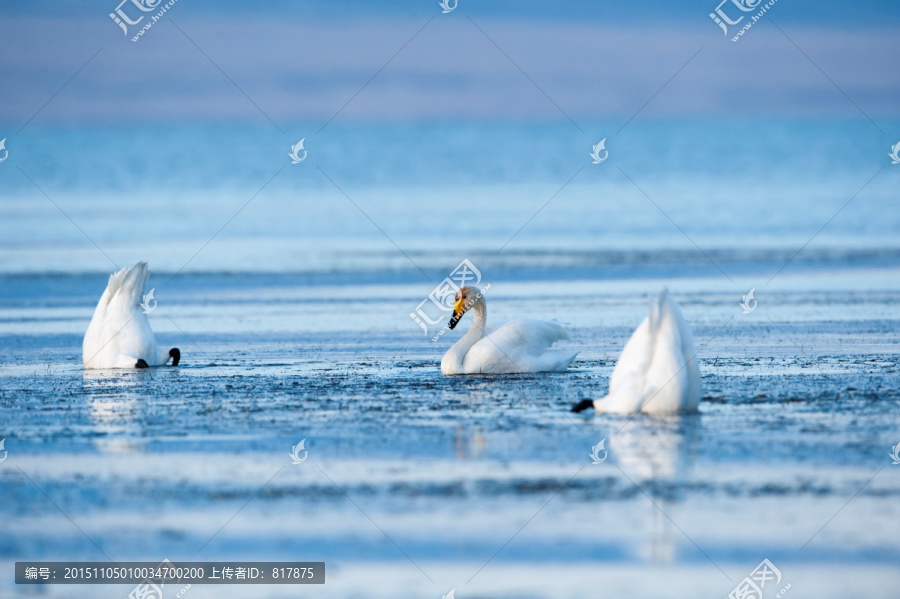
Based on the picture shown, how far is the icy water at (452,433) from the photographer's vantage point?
859 centimetres

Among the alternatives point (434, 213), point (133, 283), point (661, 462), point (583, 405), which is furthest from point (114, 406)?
point (434, 213)

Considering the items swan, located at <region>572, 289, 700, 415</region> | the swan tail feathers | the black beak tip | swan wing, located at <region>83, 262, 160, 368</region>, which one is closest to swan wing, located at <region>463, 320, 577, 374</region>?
the black beak tip

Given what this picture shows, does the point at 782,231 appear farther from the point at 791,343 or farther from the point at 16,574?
the point at 16,574

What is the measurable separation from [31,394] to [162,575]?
21.4 feet

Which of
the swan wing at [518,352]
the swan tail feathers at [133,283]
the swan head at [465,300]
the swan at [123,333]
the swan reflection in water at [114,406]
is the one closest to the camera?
the swan reflection in water at [114,406]

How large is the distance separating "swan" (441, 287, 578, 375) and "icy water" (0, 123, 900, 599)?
10.1 inches

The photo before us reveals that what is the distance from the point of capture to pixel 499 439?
11641 mm

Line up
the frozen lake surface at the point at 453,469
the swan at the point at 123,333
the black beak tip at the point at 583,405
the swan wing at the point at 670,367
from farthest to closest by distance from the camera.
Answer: the swan at the point at 123,333, the black beak tip at the point at 583,405, the swan wing at the point at 670,367, the frozen lake surface at the point at 453,469

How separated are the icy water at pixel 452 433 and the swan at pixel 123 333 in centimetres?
39

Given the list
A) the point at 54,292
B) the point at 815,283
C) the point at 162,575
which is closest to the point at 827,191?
the point at 815,283

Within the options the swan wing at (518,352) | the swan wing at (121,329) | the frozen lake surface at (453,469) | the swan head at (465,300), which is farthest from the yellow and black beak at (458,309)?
the swan wing at (121,329)

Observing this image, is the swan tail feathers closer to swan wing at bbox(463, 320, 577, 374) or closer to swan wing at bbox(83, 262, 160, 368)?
swan wing at bbox(83, 262, 160, 368)

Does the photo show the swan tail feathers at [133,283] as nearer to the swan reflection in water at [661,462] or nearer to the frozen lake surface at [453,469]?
the frozen lake surface at [453,469]

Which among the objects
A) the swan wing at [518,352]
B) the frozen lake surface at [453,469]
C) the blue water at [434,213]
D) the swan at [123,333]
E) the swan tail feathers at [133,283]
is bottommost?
the frozen lake surface at [453,469]
